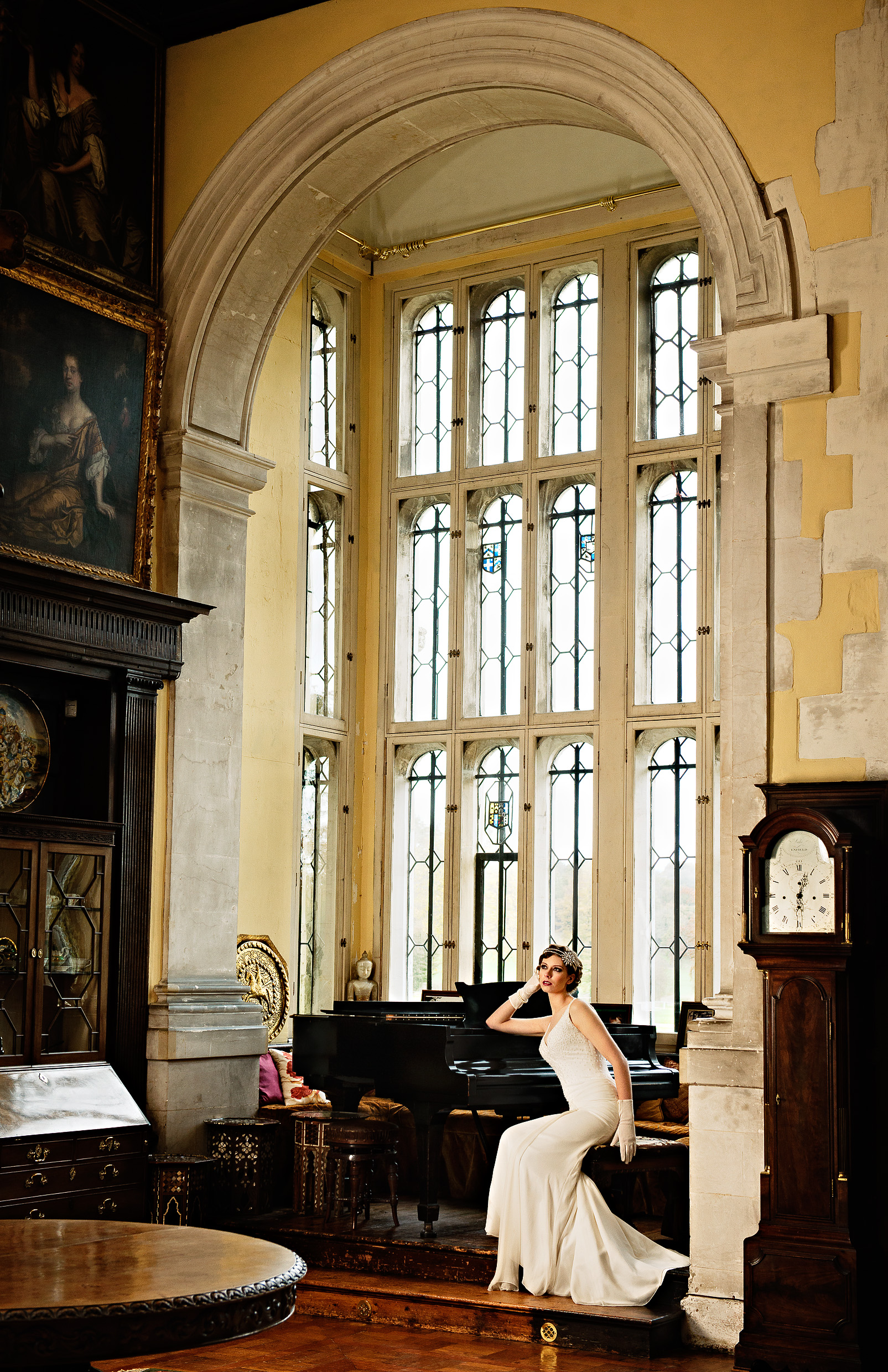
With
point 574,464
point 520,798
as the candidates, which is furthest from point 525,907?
point 574,464

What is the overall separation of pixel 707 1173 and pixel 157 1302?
3955 millimetres

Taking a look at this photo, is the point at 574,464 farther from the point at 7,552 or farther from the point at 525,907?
the point at 7,552

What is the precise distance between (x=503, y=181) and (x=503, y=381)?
1.48 metres

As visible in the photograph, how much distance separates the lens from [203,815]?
8859 mm

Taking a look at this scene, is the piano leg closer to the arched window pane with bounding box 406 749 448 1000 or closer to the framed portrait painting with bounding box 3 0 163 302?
the arched window pane with bounding box 406 749 448 1000

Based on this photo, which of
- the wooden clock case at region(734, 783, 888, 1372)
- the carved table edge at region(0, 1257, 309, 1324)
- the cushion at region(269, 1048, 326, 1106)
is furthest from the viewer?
the cushion at region(269, 1048, 326, 1106)

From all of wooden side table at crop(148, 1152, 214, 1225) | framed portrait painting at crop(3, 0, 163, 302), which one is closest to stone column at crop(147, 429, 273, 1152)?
wooden side table at crop(148, 1152, 214, 1225)

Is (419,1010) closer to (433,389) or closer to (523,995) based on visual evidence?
(523,995)

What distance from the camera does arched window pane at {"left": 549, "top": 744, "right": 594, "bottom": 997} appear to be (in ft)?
36.7

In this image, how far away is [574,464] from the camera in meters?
11.4

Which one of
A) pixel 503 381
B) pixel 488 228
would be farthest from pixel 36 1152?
pixel 488 228

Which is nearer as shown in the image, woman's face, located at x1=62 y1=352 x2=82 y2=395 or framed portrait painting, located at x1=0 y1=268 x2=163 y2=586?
framed portrait painting, located at x1=0 y1=268 x2=163 y2=586

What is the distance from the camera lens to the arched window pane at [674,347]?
436 inches

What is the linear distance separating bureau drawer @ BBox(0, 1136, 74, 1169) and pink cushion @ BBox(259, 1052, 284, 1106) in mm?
1878
